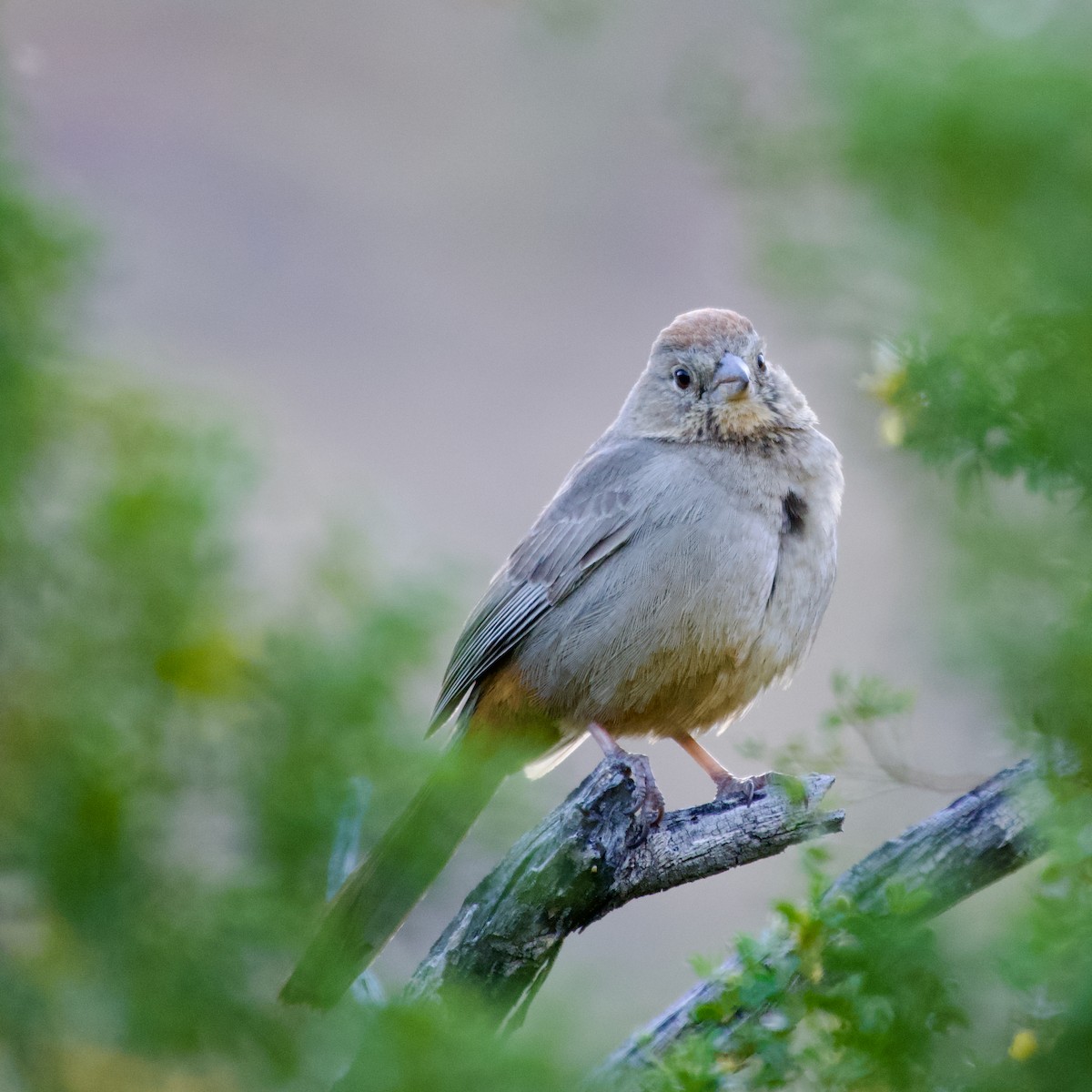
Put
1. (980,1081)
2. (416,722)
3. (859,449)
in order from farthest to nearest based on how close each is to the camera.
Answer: (416,722)
(859,449)
(980,1081)

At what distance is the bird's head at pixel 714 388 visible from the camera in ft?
12.5

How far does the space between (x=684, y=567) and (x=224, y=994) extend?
1.65 metres

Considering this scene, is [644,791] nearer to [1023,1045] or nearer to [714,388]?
[1023,1045]

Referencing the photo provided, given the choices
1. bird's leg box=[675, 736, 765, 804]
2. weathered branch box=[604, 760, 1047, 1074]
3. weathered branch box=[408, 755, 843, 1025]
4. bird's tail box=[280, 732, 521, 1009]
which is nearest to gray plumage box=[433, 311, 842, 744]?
bird's leg box=[675, 736, 765, 804]

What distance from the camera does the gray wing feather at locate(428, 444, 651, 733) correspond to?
3793 mm

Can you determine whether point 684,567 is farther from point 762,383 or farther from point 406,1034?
point 406,1034

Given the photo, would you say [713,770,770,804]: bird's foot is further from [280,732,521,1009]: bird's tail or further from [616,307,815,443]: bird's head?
[616,307,815,443]: bird's head

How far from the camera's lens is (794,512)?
3.66 m

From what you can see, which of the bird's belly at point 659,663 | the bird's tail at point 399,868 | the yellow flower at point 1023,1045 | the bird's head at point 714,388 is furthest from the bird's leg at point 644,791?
the bird's head at point 714,388

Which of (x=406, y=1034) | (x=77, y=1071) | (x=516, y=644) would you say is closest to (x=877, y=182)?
(x=406, y=1034)

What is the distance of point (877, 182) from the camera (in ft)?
5.00

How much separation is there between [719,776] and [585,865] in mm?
1420

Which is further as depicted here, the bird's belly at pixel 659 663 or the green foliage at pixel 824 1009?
the bird's belly at pixel 659 663

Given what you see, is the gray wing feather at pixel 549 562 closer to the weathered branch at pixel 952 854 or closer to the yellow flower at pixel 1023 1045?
the weathered branch at pixel 952 854
